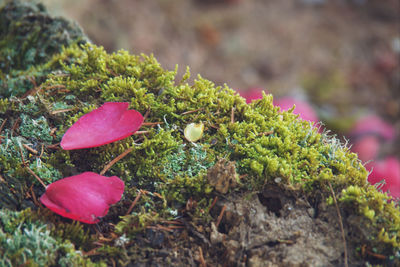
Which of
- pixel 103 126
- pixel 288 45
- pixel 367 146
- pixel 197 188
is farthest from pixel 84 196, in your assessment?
pixel 288 45

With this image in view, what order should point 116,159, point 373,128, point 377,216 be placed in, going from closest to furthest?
point 377,216
point 116,159
point 373,128

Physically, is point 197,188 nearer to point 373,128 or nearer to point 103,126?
point 103,126

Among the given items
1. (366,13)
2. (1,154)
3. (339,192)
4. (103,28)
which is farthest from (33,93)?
(366,13)

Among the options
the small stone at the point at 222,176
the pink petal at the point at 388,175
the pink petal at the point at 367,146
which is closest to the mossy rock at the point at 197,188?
the small stone at the point at 222,176

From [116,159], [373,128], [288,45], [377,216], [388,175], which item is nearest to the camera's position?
[377,216]

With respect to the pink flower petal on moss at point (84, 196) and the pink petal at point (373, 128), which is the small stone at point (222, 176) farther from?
the pink petal at point (373, 128)

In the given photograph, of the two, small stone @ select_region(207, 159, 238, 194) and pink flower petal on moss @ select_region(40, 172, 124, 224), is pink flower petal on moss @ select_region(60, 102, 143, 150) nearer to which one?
pink flower petal on moss @ select_region(40, 172, 124, 224)
